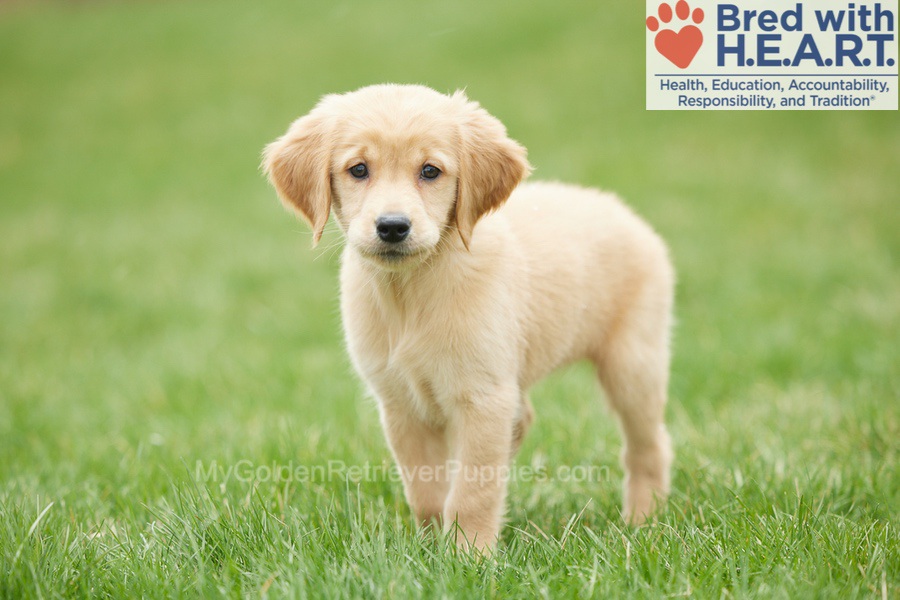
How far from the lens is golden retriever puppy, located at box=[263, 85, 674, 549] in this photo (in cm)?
273

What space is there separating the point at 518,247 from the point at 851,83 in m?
1.30

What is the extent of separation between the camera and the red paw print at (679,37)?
3164mm

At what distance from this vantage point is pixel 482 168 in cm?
288

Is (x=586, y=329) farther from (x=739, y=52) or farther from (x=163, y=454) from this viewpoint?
(x=163, y=454)

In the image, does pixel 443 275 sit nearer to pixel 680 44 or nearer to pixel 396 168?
pixel 396 168

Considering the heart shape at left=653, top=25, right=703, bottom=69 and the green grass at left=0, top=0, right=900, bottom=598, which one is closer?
the green grass at left=0, top=0, right=900, bottom=598

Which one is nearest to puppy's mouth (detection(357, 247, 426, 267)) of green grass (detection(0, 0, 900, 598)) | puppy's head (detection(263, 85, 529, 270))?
puppy's head (detection(263, 85, 529, 270))

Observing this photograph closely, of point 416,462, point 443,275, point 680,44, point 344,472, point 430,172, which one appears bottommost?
point 344,472

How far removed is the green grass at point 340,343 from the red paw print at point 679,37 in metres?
1.55

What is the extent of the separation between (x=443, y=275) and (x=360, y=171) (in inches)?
16.7

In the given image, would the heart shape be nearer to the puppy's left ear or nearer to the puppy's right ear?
the puppy's left ear

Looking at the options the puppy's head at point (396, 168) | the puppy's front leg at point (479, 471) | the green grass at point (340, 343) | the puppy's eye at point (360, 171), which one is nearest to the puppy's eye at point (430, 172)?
the puppy's head at point (396, 168)

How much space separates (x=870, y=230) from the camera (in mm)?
7637

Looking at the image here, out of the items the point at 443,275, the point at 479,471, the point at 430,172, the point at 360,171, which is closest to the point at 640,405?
the point at 479,471
